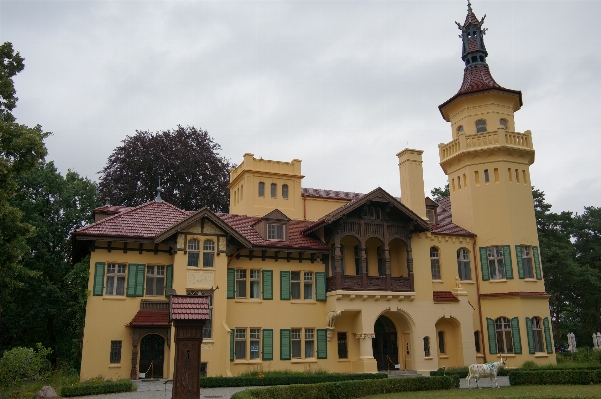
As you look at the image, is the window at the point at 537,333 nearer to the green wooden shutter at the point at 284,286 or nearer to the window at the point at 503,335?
the window at the point at 503,335

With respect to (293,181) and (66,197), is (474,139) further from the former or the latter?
(66,197)

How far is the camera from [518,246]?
103 feet

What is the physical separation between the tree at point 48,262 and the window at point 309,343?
13867 mm

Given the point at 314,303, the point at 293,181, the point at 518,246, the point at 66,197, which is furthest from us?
the point at 293,181

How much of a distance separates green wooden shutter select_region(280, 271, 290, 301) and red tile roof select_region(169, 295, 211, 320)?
14.7 metres

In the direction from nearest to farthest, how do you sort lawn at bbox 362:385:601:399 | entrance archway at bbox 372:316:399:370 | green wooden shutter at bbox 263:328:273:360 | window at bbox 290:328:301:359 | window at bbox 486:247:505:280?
lawn at bbox 362:385:601:399 → green wooden shutter at bbox 263:328:273:360 → window at bbox 290:328:301:359 → entrance archway at bbox 372:316:399:370 → window at bbox 486:247:505:280

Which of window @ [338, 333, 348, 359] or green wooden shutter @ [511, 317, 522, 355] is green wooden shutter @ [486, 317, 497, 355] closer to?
green wooden shutter @ [511, 317, 522, 355]

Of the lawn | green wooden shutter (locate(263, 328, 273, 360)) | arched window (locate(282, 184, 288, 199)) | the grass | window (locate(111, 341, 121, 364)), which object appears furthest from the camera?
arched window (locate(282, 184, 288, 199))

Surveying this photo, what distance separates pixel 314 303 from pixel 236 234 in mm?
6126

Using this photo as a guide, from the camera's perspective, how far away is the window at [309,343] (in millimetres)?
28453

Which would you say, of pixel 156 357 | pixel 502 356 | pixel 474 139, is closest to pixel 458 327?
pixel 502 356

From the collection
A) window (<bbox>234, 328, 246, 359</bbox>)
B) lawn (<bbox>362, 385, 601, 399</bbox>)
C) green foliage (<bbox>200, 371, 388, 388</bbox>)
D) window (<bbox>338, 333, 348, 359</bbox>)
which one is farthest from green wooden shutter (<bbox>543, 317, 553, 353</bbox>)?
window (<bbox>234, 328, 246, 359</bbox>)

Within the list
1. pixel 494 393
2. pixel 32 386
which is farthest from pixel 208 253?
pixel 494 393

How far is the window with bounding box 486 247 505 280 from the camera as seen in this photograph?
31886mm
